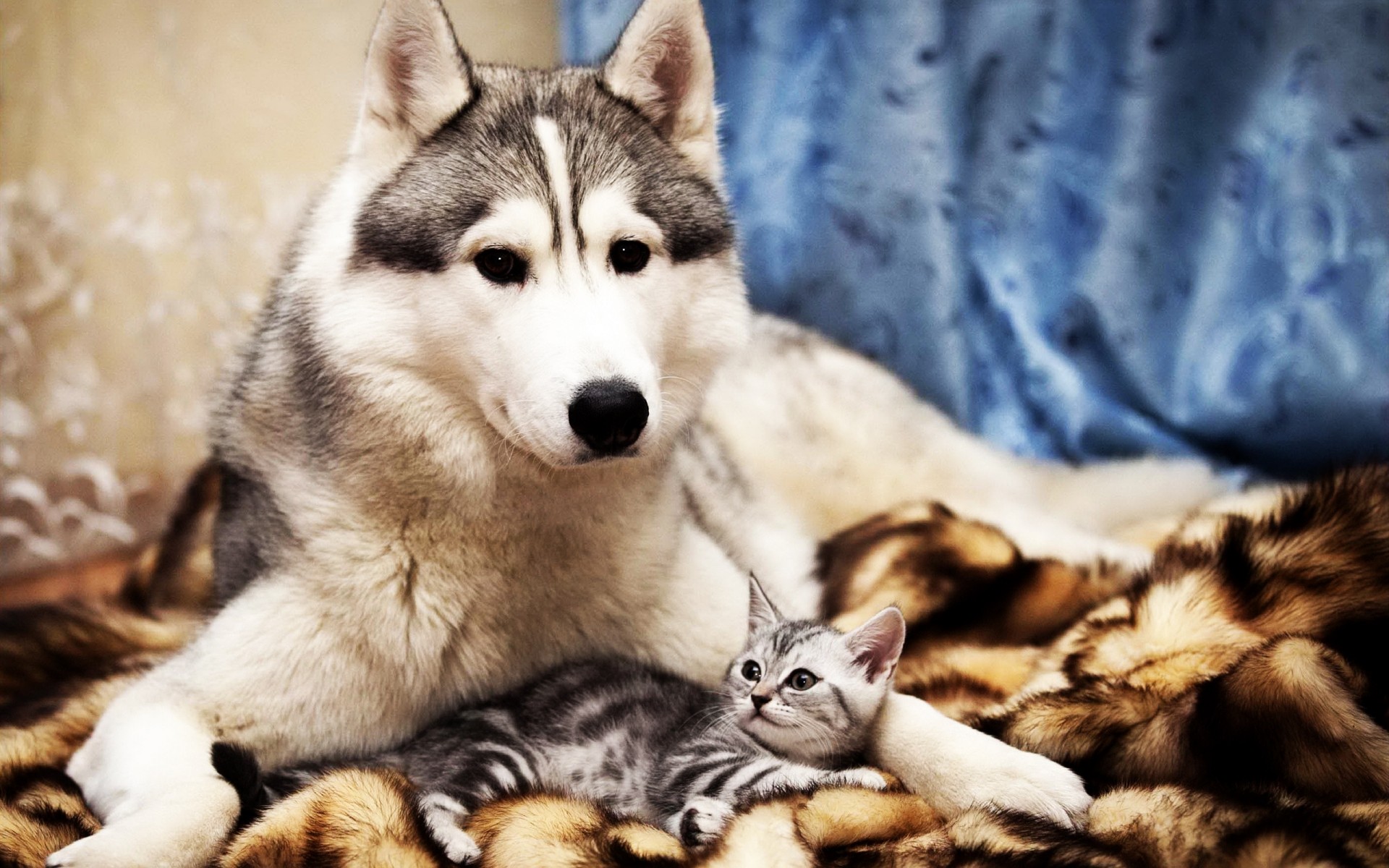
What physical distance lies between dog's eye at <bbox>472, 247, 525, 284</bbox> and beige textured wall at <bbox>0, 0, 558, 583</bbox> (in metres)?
1.36

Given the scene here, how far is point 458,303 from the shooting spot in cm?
Result: 153

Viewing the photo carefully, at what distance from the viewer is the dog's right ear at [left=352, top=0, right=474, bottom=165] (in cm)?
155

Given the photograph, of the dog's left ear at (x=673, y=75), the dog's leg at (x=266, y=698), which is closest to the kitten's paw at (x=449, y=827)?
the dog's leg at (x=266, y=698)

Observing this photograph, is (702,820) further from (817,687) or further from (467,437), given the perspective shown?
(467,437)

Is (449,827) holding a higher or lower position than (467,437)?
lower

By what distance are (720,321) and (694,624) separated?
1.84 ft

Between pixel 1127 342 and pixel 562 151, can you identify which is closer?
pixel 562 151

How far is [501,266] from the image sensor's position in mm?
1543

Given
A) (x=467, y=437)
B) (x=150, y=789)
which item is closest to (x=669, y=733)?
(x=467, y=437)

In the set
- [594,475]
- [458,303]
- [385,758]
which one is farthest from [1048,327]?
[385,758]

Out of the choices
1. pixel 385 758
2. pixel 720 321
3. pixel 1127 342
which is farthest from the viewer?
pixel 1127 342

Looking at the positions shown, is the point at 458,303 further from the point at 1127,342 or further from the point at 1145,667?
the point at 1127,342

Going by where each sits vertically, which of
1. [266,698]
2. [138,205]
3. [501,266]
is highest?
[138,205]

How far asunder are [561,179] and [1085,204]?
203 cm
